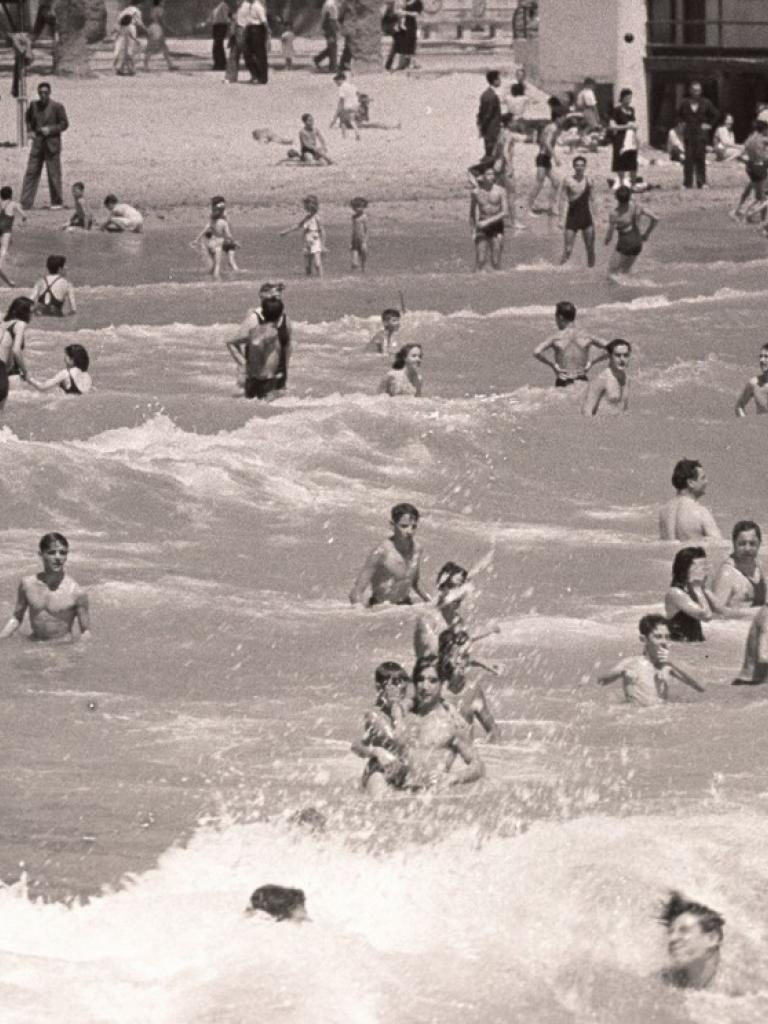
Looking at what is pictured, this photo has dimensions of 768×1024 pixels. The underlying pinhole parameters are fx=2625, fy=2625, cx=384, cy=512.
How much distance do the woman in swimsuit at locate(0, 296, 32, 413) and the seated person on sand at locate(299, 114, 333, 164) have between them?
13958mm

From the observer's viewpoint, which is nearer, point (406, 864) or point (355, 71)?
Answer: point (406, 864)

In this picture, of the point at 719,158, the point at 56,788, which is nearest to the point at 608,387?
the point at 56,788

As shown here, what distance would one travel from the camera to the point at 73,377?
2177cm

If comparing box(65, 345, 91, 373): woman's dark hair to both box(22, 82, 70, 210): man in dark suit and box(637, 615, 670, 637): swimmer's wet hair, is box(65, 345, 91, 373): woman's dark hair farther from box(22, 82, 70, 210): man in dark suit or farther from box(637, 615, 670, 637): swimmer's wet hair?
box(22, 82, 70, 210): man in dark suit

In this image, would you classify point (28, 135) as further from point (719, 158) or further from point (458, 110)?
Result: point (719, 158)

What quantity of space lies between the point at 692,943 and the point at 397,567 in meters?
5.65

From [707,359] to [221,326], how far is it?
485cm

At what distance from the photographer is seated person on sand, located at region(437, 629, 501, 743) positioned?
1301cm

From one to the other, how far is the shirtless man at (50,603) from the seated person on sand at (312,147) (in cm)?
2095

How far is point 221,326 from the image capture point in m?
26.3

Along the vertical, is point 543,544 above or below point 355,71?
below

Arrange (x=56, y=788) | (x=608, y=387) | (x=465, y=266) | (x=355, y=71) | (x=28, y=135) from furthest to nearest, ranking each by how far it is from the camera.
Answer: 1. (x=355, y=71)
2. (x=28, y=135)
3. (x=465, y=266)
4. (x=608, y=387)
5. (x=56, y=788)

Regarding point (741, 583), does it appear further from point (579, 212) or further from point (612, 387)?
point (579, 212)

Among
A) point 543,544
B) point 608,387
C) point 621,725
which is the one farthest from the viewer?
point 608,387
